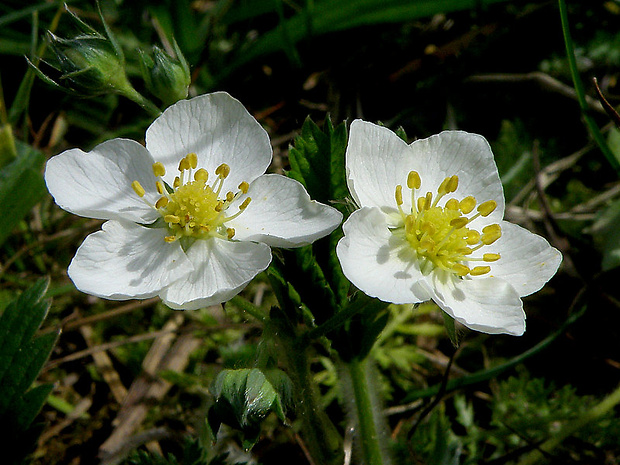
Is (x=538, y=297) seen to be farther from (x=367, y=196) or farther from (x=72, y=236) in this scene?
(x=72, y=236)

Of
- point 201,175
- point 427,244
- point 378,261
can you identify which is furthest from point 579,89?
point 201,175

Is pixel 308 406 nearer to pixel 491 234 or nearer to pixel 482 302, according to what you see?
pixel 482 302

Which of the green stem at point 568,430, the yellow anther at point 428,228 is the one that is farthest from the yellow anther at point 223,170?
the green stem at point 568,430

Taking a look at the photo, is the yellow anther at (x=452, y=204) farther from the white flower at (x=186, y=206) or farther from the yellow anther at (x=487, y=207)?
the white flower at (x=186, y=206)

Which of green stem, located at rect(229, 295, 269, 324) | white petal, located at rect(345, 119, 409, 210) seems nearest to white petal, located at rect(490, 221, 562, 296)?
white petal, located at rect(345, 119, 409, 210)

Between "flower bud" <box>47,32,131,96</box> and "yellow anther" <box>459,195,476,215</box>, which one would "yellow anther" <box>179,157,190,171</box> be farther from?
"yellow anther" <box>459,195,476,215</box>
